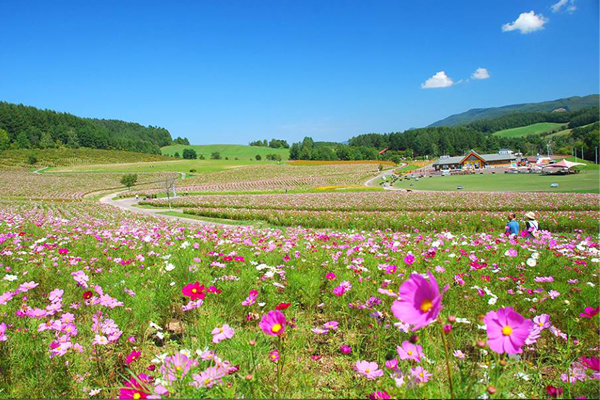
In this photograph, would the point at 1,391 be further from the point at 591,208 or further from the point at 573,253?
the point at 591,208

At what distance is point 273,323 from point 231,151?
164 meters

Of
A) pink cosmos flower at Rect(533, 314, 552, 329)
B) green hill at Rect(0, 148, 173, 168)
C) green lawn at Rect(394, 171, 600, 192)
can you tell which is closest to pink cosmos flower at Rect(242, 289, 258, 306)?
pink cosmos flower at Rect(533, 314, 552, 329)

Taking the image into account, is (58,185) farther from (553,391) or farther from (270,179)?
(553,391)

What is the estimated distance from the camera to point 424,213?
18969 mm

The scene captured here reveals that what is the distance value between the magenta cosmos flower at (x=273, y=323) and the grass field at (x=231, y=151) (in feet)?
484

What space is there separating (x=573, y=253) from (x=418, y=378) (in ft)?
16.7

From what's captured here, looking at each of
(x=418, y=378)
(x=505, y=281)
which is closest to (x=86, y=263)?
(x=418, y=378)

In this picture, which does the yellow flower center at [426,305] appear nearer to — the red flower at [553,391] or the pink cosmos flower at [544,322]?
the pink cosmos flower at [544,322]

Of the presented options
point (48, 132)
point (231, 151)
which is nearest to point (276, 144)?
point (231, 151)

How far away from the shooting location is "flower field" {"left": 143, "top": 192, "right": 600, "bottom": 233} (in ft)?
52.6

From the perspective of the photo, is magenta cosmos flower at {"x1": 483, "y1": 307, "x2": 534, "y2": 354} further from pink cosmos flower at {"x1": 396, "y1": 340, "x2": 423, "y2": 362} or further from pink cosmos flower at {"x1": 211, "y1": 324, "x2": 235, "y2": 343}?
pink cosmos flower at {"x1": 211, "y1": 324, "x2": 235, "y2": 343}

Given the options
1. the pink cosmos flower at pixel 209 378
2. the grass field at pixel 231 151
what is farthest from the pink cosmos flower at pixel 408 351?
the grass field at pixel 231 151

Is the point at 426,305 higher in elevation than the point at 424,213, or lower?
higher

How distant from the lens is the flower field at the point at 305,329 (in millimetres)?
1706
